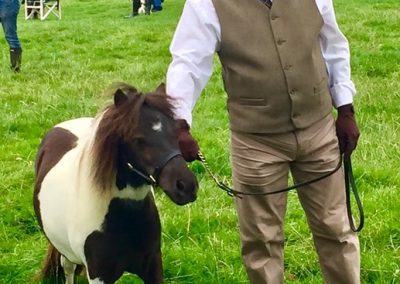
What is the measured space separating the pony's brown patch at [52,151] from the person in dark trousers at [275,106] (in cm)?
100

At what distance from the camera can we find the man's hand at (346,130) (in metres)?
3.42

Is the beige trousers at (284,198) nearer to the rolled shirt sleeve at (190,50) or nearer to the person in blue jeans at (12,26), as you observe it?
the rolled shirt sleeve at (190,50)

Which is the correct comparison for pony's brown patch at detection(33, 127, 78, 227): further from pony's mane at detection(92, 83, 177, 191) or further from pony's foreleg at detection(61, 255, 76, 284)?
pony's mane at detection(92, 83, 177, 191)

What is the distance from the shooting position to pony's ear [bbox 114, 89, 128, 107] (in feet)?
10.1

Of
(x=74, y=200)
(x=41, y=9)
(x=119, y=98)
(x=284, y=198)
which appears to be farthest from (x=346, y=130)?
(x=41, y=9)

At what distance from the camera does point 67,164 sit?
12.5 ft

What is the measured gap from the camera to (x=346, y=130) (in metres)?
3.43

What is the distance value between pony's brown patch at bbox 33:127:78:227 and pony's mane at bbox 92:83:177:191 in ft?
2.65

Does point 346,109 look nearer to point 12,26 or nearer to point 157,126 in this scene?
point 157,126

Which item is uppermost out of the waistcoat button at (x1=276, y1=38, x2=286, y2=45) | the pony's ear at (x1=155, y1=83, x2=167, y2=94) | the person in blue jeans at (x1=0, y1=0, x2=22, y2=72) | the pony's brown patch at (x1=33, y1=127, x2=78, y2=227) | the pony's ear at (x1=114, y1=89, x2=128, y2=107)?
the waistcoat button at (x1=276, y1=38, x2=286, y2=45)

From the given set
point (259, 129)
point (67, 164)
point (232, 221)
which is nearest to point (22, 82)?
point (232, 221)

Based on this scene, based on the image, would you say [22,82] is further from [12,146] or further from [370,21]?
[370,21]

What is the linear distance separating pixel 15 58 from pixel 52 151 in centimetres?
717

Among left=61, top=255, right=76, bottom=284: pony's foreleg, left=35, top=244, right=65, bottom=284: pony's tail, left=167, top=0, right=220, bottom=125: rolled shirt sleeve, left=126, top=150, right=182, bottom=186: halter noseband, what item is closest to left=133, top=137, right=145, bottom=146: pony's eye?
left=126, top=150, right=182, bottom=186: halter noseband
